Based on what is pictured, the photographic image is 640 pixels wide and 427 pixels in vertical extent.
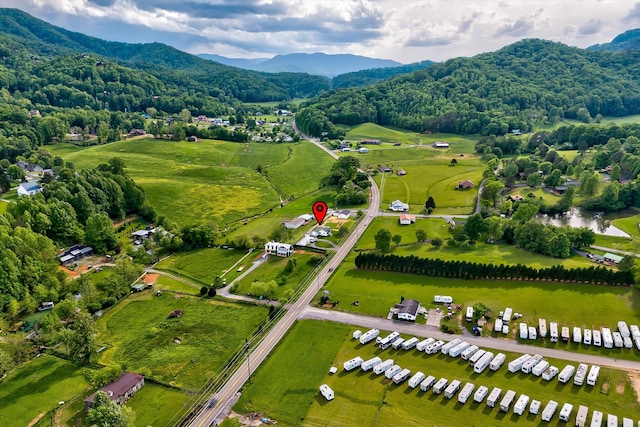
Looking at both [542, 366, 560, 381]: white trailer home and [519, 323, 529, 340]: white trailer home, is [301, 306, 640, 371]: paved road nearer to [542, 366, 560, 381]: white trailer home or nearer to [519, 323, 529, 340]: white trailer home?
[519, 323, 529, 340]: white trailer home

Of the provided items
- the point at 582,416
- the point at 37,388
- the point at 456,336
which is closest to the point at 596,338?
the point at 582,416

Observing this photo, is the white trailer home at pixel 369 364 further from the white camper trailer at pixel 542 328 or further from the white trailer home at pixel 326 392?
the white camper trailer at pixel 542 328

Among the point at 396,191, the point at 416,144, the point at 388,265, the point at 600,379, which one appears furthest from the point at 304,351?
the point at 416,144

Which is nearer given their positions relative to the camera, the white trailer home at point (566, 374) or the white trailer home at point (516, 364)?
the white trailer home at point (566, 374)

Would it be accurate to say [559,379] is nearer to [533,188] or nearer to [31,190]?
[533,188]

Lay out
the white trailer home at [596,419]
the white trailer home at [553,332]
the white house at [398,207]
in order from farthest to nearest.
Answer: the white house at [398,207]
the white trailer home at [553,332]
the white trailer home at [596,419]

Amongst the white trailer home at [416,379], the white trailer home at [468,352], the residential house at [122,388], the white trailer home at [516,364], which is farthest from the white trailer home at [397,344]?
the residential house at [122,388]

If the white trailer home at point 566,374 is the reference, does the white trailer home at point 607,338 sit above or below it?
above
